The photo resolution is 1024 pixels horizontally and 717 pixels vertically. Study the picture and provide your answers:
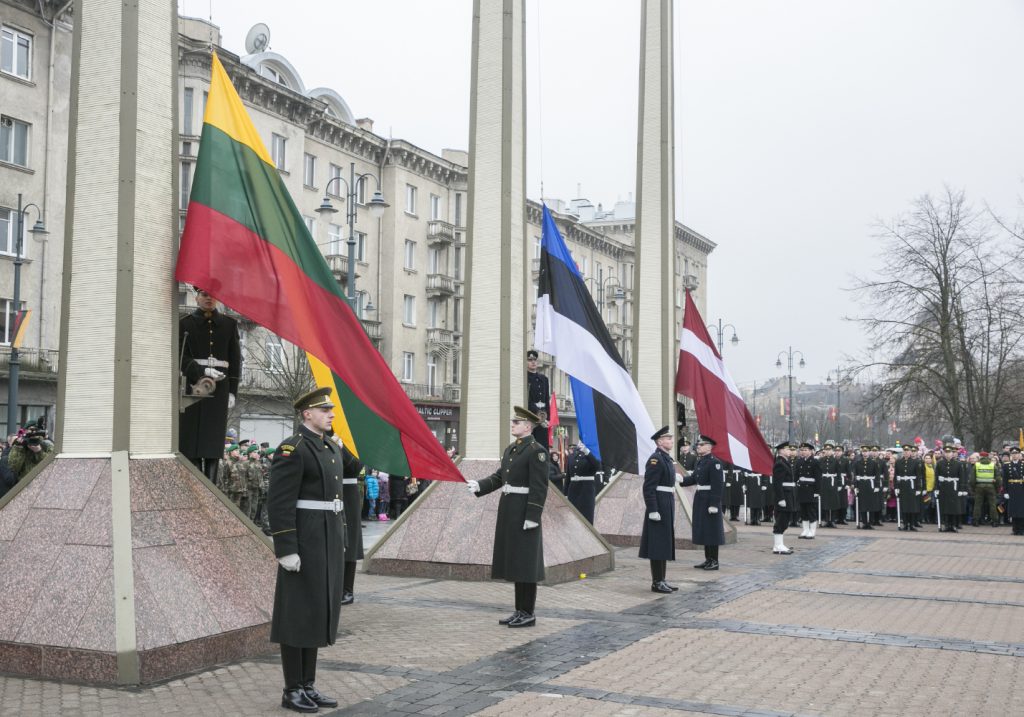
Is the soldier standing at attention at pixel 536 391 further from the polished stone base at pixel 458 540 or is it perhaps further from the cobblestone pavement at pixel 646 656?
the cobblestone pavement at pixel 646 656

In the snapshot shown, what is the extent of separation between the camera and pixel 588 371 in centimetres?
1466

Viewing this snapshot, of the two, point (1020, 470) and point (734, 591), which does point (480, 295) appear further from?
point (1020, 470)

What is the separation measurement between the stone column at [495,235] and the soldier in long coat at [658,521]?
2017mm

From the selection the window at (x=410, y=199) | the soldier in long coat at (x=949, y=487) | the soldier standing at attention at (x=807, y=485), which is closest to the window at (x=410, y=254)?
the window at (x=410, y=199)

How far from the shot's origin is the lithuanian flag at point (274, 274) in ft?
28.7

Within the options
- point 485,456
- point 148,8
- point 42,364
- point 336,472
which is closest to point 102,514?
point 336,472

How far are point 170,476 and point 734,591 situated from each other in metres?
7.37

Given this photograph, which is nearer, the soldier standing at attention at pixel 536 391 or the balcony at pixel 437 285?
the soldier standing at attention at pixel 536 391

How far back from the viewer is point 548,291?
48.2ft

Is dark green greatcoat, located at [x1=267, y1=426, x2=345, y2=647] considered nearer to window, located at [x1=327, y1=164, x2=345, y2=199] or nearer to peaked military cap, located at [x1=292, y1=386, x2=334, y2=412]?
peaked military cap, located at [x1=292, y1=386, x2=334, y2=412]

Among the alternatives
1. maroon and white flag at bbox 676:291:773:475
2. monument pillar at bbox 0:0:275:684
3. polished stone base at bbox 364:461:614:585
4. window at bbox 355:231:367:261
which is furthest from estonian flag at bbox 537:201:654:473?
window at bbox 355:231:367:261

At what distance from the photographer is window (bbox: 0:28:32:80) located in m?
34.5

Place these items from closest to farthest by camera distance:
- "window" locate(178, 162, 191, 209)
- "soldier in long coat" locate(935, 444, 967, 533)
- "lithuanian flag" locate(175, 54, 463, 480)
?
"lithuanian flag" locate(175, 54, 463, 480), "soldier in long coat" locate(935, 444, 967, 533), "window" locate(178, 162, 191, 209)

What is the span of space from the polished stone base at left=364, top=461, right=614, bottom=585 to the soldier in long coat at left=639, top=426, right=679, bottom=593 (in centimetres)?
109
